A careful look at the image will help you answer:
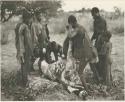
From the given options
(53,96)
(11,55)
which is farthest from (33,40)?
(53,96)

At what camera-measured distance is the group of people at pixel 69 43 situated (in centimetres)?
522

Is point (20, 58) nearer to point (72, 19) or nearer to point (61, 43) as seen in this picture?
point (61, 43)

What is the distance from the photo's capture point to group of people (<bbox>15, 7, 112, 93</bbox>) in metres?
5.22

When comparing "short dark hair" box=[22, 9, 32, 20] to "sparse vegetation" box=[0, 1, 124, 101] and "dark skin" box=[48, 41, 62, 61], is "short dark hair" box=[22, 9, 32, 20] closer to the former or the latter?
"sparse vegetation" box=[0, 1, 124, 101]

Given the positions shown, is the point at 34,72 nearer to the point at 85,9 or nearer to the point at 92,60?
the point at 92,60

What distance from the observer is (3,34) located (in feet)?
17.1

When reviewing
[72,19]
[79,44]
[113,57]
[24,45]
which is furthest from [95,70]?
[24,45]

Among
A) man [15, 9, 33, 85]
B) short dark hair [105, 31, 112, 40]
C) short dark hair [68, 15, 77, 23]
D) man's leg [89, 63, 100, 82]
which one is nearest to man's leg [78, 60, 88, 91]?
man's leg [89, 63, 100, 82]

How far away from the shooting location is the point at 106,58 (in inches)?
209

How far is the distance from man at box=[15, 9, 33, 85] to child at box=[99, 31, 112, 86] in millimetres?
1087

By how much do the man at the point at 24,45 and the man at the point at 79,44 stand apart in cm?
55

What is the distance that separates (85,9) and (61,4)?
0.37m

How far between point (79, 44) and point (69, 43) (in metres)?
0.15

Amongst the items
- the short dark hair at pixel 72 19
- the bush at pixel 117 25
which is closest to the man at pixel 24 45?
the short dark hair at pixel 72 19
